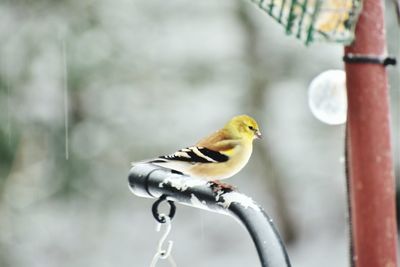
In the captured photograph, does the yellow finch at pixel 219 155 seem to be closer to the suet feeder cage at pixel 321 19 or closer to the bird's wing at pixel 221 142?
the bird's wing at pixel 221 142

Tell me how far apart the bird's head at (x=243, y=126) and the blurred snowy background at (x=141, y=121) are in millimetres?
3636

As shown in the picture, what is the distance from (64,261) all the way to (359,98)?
5240 millimetres

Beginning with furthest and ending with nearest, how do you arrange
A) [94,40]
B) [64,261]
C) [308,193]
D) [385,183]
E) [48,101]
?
[308,193]
[64,261]
[48,101]
[94,40]
[385,183]

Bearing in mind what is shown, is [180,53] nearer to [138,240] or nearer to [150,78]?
[150,78]

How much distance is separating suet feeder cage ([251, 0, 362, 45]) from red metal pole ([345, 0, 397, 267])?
0.04 m

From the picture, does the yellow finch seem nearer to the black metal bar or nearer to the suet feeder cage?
the black metal bar

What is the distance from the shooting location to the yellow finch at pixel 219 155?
142cm

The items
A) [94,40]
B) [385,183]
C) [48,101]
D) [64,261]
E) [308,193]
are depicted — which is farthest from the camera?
[308,193]

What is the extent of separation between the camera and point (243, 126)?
4.96 ft

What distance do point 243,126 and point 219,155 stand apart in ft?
0.31

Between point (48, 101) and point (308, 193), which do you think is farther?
point (308, 193)

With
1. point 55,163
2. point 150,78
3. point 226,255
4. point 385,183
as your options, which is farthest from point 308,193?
point 385,183

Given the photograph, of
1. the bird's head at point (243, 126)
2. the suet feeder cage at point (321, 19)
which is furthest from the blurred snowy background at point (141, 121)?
the suet feeder cage at point (321, 19)

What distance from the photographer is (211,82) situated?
5824 mm
